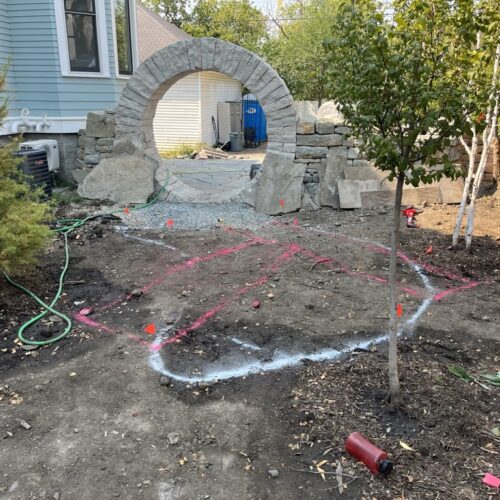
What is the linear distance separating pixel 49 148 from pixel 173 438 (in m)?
8.27

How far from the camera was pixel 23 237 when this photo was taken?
4.86 meters

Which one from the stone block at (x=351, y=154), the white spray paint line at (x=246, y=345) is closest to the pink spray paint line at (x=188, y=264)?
the white spray paint line at (x=246, y=345)

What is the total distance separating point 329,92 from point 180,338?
2.45 metres

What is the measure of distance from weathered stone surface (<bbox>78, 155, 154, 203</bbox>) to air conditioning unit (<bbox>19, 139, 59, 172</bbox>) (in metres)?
1.38

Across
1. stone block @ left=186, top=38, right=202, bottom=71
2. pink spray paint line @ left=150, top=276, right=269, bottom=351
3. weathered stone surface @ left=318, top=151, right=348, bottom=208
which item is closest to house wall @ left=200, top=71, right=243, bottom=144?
stone block @ left=186, top=38, right=202, bottom=71

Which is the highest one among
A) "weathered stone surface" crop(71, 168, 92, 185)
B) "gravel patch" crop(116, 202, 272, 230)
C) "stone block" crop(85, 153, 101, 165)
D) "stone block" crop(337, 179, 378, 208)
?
"stone block" crop(85, 153, 101, 165)

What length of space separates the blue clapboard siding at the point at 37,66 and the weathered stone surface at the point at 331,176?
5.71m

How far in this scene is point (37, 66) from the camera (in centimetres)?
1026

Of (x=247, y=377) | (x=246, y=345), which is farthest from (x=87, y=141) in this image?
(x=247, y=377)

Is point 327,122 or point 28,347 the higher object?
point 327,122

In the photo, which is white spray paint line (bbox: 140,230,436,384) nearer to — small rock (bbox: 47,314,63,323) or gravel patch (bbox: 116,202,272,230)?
small rock (bbox: 47,314,63,323)

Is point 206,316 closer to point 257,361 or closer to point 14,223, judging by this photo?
point 257,361

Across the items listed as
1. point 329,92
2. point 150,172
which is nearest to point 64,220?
point 150,172

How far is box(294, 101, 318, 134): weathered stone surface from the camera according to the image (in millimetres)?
8242
